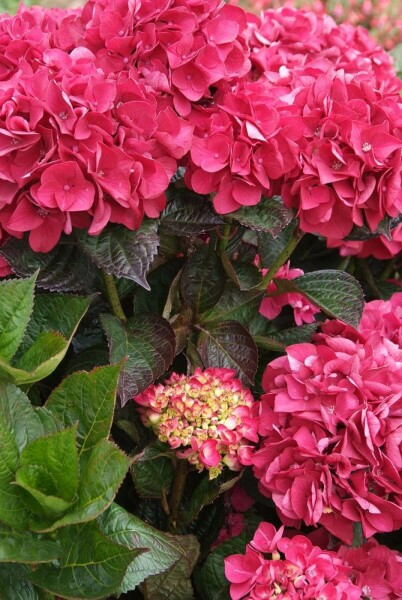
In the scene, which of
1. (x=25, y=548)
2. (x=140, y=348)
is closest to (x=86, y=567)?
(x=25, y=548)

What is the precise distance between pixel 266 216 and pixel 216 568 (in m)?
0.49

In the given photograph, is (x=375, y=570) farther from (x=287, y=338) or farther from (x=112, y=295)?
(x=112, y=295)

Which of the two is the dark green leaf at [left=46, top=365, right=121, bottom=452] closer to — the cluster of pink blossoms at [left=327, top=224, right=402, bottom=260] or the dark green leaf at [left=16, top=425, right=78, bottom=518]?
the dark green leaf at [left=16, top=425, right=78, bottom=518]

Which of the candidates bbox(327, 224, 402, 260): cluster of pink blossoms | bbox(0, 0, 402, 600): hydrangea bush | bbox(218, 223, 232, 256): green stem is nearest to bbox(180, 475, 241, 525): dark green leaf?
bbox(0, 0, 402, 600): hydrangea bush

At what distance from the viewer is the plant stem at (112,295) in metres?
1.10

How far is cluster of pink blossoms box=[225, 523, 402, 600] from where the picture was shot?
0.88 m

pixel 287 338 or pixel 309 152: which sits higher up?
pixel 309 152

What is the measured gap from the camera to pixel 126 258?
37.8 inches

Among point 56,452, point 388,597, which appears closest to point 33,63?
point 56,452

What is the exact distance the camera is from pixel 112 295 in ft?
3.70

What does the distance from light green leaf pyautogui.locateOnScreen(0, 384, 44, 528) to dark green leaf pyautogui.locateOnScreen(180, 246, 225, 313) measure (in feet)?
1.22

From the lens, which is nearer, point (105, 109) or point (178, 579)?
point (105, 109)

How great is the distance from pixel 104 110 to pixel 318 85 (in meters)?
0.31

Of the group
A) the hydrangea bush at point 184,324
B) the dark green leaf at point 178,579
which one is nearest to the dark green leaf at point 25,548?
the hydrangea bush at point 184,324
